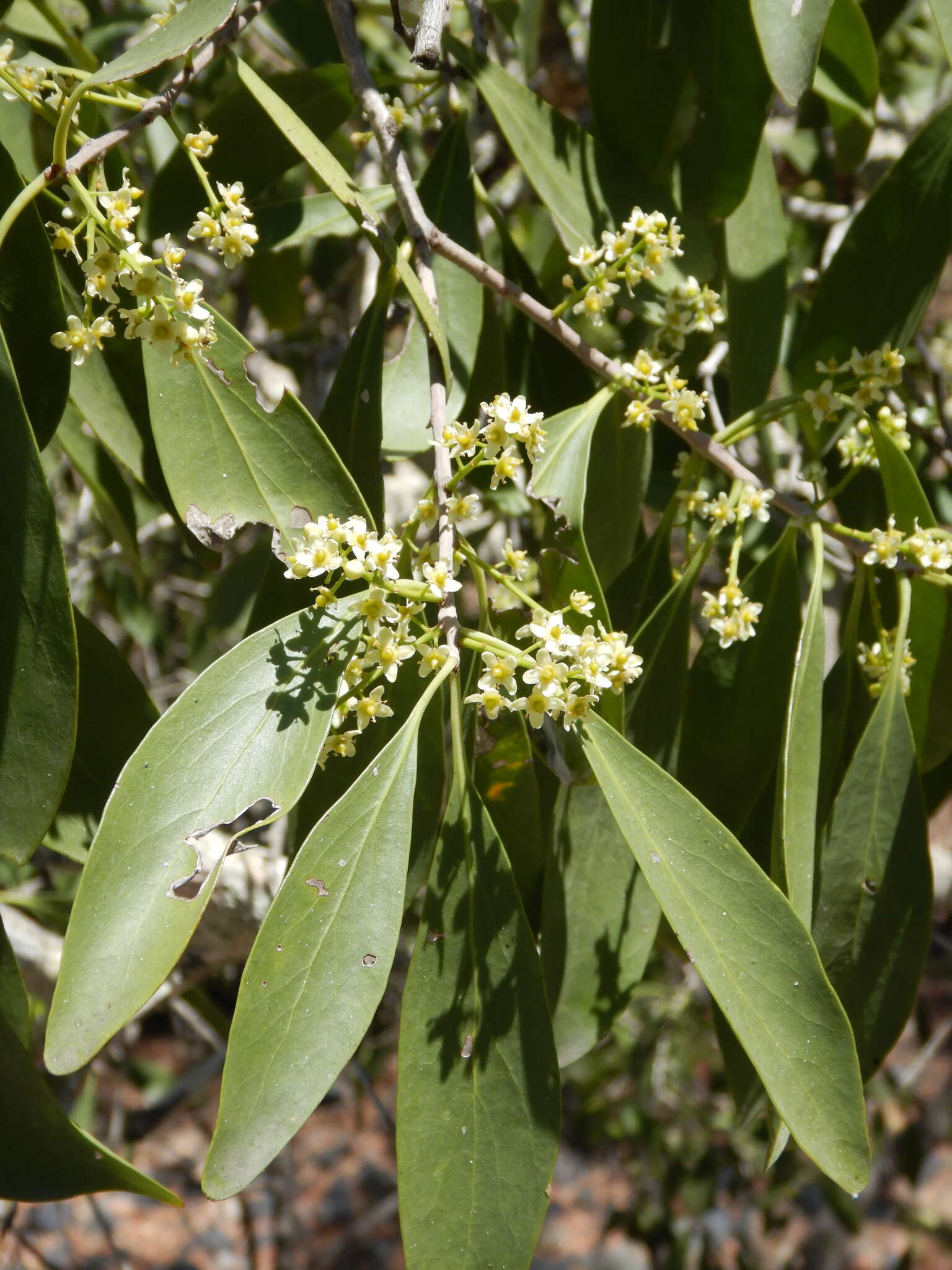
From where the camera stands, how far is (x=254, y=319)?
4113 mm

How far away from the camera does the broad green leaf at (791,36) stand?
45.9 inches

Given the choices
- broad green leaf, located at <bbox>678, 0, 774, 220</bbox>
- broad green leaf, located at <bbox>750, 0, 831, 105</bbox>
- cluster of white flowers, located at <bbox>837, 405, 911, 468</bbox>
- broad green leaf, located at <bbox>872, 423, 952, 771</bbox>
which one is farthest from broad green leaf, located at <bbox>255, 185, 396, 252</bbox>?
broad green leaf, located at <bbox>872, 423, 952, 771</bbox>

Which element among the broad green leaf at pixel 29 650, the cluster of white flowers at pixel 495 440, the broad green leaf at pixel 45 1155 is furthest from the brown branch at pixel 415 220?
the broad green leaf at pixel 45 1155

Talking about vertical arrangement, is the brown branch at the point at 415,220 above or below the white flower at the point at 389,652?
above

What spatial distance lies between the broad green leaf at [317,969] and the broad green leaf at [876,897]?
0.60 m

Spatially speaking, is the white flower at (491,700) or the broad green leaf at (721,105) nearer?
the white flower at (491,700)

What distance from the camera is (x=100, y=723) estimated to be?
4.50 feet

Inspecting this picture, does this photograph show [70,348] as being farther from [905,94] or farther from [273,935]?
[905,94]

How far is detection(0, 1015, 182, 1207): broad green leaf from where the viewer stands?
1220mm

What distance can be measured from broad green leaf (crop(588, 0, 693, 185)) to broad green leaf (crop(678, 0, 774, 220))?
0.02 metres

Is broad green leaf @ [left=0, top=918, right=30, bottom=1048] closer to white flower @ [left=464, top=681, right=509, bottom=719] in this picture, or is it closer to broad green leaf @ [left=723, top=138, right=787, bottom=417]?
white flower @ [left=464, top=681, right=509, bottom=719]

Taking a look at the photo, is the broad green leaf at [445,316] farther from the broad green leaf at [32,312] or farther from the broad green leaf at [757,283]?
the broad green leaf at [32,312]

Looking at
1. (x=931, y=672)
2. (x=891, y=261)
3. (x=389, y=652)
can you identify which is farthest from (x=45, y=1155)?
(x=891, y=261)

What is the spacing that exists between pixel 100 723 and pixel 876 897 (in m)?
1.04
